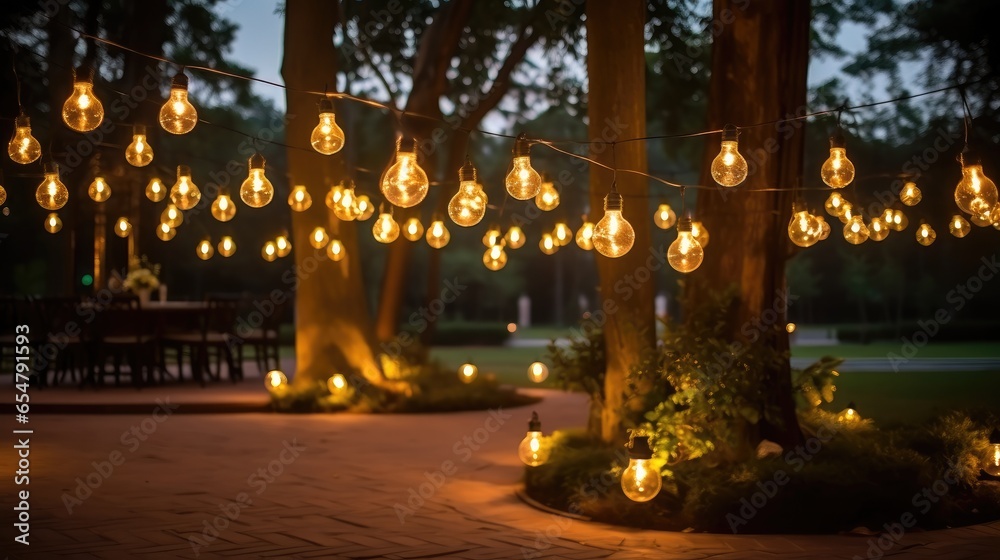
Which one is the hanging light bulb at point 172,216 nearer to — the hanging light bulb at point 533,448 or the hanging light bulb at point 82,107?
the hanging light bulb at point 533,448

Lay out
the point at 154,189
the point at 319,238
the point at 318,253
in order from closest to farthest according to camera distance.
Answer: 1. the point at 154,189
2. the point at 319,238
3. the point at 318,253

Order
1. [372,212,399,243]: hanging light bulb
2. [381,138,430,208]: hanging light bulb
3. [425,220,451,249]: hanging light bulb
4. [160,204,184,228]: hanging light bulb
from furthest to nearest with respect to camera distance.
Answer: [160,204,184,228]: hanging light bulb
[425,220,451,249]: hanging light bulb
[372,212,399,243]: hanging light bulb
[381,138,430,208]: hanging light bulb

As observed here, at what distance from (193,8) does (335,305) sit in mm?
11108

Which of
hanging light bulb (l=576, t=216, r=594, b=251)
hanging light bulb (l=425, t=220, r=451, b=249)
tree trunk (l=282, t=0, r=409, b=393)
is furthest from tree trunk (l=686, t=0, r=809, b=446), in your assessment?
tree trunk (l=282, t=0, r=409, b=393)

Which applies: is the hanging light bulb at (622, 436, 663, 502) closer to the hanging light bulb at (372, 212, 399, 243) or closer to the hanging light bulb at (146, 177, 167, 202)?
the hanging light bulb at (372, 212, 399, 243)

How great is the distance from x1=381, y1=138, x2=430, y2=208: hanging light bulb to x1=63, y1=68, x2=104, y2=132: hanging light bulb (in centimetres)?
123

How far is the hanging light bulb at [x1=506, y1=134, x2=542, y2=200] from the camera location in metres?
4.41

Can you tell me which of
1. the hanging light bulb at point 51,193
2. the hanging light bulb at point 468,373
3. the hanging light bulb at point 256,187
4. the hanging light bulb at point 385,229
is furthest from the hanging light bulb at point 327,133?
the hanging light bulb at point 468,373

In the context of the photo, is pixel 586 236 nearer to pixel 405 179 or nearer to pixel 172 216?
pixel 405 179

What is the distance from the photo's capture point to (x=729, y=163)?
4.51m

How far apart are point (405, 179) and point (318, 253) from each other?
6177mm

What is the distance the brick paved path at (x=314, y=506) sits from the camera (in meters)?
4.63

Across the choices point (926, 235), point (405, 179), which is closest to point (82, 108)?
point (405, 179)

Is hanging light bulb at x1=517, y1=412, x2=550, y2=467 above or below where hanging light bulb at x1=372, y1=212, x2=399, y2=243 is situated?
below
